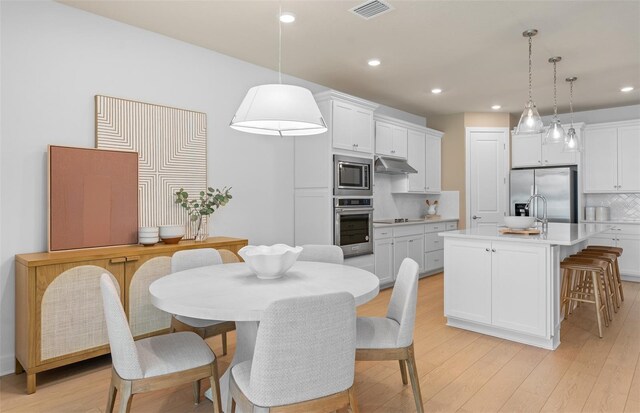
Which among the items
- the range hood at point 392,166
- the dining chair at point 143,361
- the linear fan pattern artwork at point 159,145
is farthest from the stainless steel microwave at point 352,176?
the dining chair at point 143,361

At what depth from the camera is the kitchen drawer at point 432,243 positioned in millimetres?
6113

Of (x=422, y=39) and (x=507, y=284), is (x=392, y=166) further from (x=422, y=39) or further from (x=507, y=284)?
(x=507, y=284)

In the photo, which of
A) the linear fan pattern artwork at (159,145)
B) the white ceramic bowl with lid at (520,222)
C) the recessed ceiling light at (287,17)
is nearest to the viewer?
the recessed ceiling light at (287,17)

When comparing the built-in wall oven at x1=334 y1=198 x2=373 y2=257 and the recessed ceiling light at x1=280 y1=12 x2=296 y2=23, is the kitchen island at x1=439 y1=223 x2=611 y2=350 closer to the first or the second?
the built-in wall oven at x1=334 y1=198 x2=373 y2=257

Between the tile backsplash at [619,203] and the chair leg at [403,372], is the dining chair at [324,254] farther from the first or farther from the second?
the tile backsplash at [619,203]

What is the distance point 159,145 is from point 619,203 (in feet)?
21.8

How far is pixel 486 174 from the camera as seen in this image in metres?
6.74

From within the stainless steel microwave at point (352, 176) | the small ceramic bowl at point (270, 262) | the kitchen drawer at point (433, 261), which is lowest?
the kitchen drawer at point (433, 261)

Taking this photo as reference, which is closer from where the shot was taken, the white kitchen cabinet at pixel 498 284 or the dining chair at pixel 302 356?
the dining chair at pixel 302 356

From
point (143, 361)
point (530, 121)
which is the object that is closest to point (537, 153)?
point (530, 121)

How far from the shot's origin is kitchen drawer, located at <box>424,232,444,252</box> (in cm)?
611

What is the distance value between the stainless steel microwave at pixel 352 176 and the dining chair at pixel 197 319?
2.01 meters

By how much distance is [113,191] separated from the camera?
3219mm

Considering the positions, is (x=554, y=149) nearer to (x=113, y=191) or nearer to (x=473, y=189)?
(x=473, y=189)
